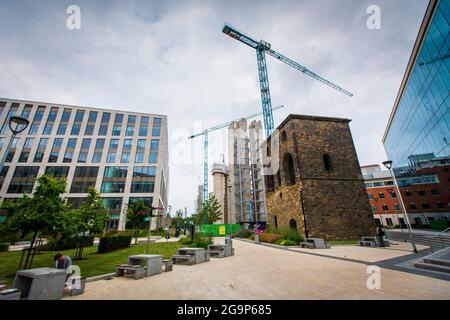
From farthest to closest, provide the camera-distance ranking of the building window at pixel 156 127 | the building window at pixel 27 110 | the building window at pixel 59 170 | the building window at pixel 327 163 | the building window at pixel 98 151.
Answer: the building window at pixel 156 127
the building window at pixel 27 110
the building window at pixel 98 151
the building window at pixel 59 170
the building window at pixel 327 163

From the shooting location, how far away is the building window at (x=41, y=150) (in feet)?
136

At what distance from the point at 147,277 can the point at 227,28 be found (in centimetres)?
5661

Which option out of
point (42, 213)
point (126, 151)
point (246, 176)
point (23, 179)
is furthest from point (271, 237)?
point (23, 179)

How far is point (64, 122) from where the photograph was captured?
4453 centimetres

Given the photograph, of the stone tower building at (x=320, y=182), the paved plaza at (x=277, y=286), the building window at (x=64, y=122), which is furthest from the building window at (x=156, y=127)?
the paved plaza at (x=277, y=286)

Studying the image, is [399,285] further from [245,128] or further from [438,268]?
[245,128]

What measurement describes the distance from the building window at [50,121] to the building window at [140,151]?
20446 millimetres

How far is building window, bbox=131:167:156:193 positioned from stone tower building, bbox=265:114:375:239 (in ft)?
97.3

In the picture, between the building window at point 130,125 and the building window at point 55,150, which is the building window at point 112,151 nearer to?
the building window at point 130,125

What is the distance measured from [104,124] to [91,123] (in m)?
3.01

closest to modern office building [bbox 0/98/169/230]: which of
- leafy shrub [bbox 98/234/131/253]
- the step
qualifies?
leafy shrub [bbox 98/234/131/253]

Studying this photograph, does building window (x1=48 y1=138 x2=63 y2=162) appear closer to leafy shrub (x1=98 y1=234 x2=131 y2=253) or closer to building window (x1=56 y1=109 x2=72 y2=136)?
building window (x1=56 y1=109 x2=72 y2=136)

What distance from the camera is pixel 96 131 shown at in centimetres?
4447
